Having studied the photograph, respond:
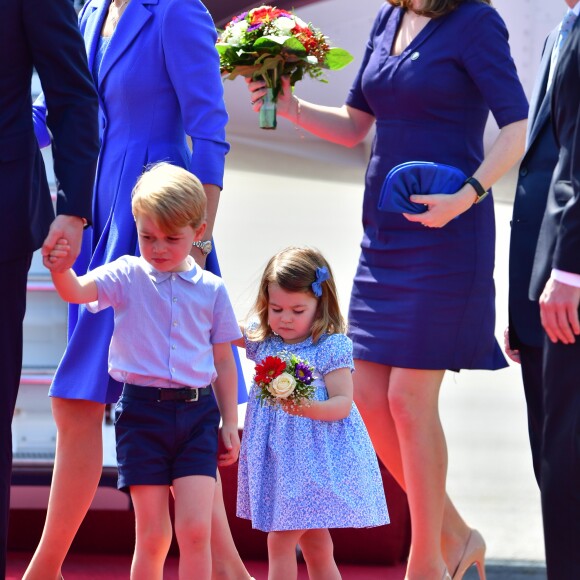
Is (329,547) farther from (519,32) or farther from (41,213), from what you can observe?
(519,32)

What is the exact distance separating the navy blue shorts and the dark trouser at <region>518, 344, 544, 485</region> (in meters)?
0.76

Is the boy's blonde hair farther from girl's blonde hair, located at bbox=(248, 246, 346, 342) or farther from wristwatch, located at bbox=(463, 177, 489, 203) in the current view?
wristwatch, located at bbox=(463, 177, 489, 203)

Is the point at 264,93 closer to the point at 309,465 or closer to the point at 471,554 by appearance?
the point at 309,465

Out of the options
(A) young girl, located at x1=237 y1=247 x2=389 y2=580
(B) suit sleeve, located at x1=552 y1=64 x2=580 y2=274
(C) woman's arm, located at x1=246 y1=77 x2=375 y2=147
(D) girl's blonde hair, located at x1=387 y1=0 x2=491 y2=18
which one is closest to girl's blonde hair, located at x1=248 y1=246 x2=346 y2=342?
(A) young girl, located at x1=237 y1=247 x2=389 y2=580

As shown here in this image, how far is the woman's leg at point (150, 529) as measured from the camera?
3.13 metres

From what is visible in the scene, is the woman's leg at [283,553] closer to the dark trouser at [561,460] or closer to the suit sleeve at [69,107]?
the dark trouser at [561,460]

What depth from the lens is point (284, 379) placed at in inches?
129

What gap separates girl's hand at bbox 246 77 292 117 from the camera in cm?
403

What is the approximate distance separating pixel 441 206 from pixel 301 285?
445 mm

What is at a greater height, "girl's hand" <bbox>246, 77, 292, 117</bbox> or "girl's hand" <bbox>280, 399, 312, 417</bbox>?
"girl's hand" <bbox>246, 77, 292, 117</bbox>

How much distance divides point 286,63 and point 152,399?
130cm

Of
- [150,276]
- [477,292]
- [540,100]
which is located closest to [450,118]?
[477,292]

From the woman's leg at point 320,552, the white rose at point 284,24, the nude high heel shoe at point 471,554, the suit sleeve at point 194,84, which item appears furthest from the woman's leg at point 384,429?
the white rose at point 284,24

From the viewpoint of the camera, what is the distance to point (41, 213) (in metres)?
2.88
